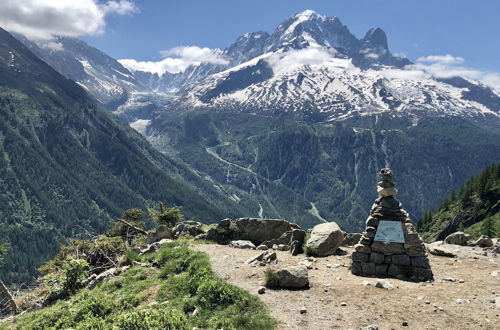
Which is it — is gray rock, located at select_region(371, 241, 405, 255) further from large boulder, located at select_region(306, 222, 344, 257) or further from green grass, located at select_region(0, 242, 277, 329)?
green grass, located at select_region(0, 242, 277, 329)

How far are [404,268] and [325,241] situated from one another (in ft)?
23.1

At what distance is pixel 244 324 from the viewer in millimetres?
17688

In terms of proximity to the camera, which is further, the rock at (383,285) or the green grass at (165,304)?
the rock at (383,285)

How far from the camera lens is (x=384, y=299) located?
19.6m

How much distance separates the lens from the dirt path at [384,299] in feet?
56.9

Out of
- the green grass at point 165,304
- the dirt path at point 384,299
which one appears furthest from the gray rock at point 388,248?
the green grass at point 165,304

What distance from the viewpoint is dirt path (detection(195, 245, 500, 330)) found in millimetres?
17328

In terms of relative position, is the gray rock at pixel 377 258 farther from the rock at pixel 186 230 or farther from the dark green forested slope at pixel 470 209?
the dark green forested slope at pixel 470 209

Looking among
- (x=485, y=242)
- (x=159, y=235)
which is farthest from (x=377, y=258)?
(x=159, y=235)

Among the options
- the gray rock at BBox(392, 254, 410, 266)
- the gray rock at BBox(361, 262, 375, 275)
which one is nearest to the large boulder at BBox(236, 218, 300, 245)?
the gray rock at BBox(361, 262, 375, 275)

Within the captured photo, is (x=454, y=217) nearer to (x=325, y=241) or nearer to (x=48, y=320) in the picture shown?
(x=325, y=241)

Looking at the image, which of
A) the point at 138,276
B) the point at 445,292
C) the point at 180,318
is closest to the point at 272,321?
the point at 180,318

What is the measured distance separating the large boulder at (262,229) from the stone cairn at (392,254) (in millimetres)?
13366

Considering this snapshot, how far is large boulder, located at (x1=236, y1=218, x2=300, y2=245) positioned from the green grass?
30.9ft
